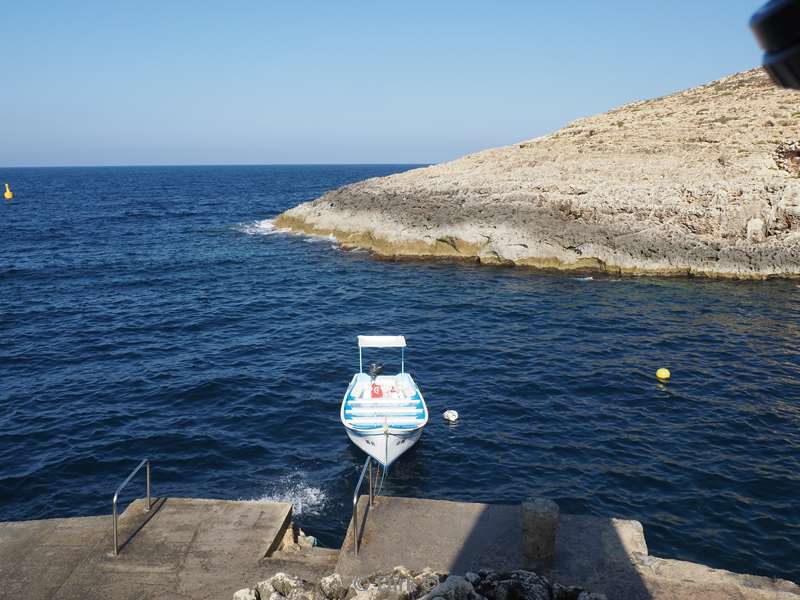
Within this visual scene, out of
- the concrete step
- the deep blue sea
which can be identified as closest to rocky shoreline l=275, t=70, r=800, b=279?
the deep blue sea

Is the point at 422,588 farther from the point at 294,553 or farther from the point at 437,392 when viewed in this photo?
the point at 437,392

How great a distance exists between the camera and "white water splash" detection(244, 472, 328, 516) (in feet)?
60.1

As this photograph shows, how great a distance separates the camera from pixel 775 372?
2723 centimetres

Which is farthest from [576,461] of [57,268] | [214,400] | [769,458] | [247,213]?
[247,213]

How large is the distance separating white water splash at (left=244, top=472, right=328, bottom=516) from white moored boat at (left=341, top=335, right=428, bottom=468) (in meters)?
2.05

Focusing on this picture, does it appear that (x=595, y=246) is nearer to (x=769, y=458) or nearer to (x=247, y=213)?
(x=769, y=458)

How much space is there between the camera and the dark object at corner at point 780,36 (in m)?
2.17

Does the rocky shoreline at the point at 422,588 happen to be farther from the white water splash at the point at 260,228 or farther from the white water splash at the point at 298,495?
the white water splash at the point at 260,228

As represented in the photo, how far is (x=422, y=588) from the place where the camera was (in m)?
10.3

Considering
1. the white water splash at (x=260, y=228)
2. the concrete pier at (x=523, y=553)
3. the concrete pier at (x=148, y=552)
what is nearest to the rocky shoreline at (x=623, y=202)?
the white water splash at (x=260, y=228)

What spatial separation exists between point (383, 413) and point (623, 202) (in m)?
32.8

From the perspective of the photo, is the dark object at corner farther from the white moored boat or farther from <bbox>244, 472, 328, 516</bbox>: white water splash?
<bbox>244, 472, 328, 516</bbox>: white water splash

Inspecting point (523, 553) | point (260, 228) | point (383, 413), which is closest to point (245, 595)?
point (523, 553)

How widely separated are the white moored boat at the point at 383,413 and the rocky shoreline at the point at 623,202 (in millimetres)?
24928
